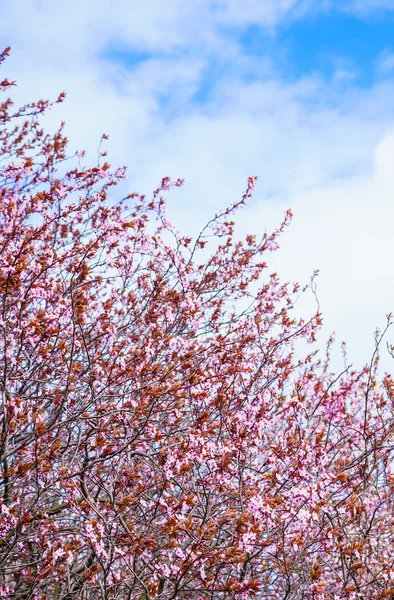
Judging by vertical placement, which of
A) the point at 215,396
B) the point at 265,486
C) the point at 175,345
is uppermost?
the point at 175,345

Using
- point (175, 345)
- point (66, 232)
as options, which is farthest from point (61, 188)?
point (175, 345)

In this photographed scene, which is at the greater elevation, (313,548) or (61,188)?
(61,188)

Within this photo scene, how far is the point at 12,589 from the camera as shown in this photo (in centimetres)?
679

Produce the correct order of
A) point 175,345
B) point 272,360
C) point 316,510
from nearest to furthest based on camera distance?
point 316,510 < point 175,345 < point 272,360

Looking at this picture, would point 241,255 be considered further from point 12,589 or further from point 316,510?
point 12,589

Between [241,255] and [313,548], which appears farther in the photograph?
[241,255]

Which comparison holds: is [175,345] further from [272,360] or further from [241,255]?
[241,255]

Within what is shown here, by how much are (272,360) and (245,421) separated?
1.47m

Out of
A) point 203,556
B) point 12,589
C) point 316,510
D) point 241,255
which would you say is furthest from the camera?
point 241,255

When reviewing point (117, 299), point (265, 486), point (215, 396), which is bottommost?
point (265, 486)

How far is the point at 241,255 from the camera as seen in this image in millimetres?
9578

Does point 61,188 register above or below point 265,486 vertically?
above

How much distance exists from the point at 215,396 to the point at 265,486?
1137 millimetres

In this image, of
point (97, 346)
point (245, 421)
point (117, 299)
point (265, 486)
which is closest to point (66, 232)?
point (117, 299)
